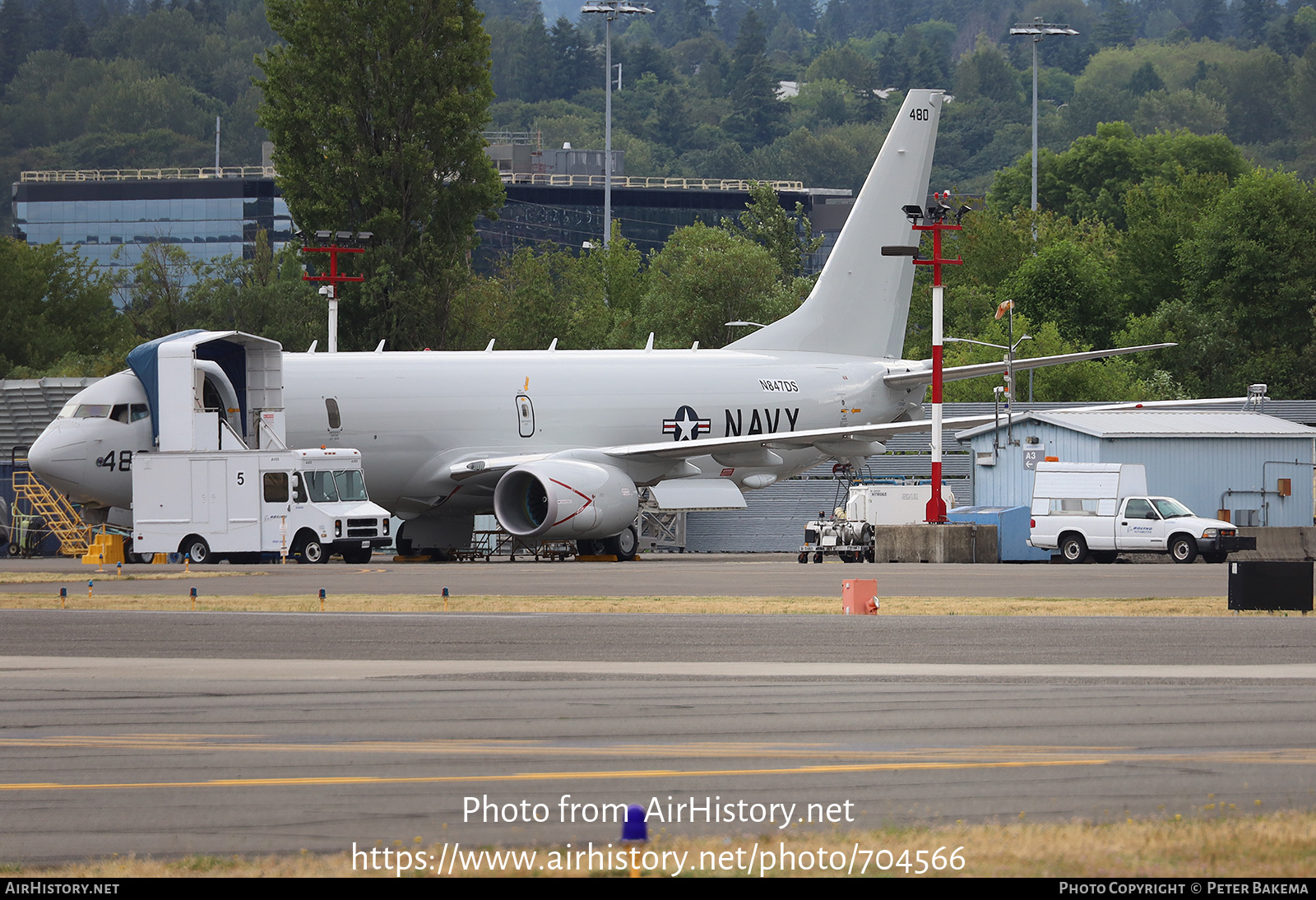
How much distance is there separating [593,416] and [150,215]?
123 m

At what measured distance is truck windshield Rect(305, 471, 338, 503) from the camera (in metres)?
33.2

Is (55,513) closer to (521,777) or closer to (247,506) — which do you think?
(247,506)

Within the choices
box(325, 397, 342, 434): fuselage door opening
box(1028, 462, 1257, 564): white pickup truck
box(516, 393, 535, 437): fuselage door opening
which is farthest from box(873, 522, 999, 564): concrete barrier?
box(325, 397, 342, 434): fuselage door opening

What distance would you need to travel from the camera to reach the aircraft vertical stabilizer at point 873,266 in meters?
43.2

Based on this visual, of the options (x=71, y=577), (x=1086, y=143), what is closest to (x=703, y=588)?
(x=71, y=577)

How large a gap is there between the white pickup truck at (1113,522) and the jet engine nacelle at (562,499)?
11140mm

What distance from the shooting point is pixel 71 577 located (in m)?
29.1

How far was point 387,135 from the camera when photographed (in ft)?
161

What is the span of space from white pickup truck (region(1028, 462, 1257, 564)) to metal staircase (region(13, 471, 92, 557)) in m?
24.1

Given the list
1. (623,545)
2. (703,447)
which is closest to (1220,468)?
(703,447)

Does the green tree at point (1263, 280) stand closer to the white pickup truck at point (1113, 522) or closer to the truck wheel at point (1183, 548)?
the white pickup truck at point (1113, 522)

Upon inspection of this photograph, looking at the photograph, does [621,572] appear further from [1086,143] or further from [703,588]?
[1086,143]

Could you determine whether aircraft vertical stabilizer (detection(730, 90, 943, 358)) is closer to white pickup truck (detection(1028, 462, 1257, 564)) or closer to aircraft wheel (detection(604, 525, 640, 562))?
white pickup truck (detection(1028, 462, 1257, 564))

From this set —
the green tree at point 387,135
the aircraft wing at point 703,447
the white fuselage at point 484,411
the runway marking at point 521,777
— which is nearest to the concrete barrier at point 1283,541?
the aircraft wing at point 703,447
